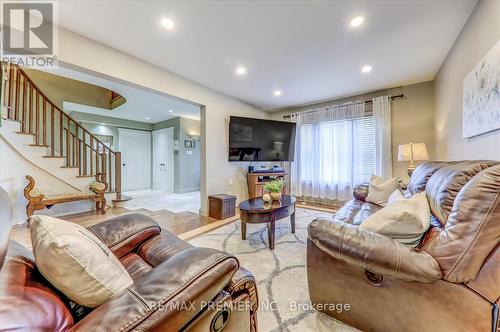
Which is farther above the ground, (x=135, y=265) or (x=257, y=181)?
(x=257, y=181)

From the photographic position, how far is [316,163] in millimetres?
4473

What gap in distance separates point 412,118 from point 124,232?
4454 millimetres

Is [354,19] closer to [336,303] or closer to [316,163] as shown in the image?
[336,303]

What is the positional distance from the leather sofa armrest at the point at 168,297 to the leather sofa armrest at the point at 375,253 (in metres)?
0.63

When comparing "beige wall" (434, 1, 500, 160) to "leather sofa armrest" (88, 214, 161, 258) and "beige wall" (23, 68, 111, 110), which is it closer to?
"leather sofa armrest" (88, 214, 161, 258)

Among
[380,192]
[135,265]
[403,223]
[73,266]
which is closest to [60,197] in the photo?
[135,265]

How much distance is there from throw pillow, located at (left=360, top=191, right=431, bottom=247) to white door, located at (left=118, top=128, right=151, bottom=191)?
717 centimetres

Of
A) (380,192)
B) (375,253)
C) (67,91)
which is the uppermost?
(67,91)

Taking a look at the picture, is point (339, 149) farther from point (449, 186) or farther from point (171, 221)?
point (171, 221)

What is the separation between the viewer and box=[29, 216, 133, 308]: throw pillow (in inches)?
24.9

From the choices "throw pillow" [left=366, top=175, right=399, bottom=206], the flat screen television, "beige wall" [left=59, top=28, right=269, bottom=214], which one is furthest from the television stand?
"throw pillow" [left=366, top=175, right=399, bottom=206]

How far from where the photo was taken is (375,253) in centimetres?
98

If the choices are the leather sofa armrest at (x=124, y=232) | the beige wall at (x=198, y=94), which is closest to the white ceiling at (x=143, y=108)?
the beige wall at (x=198, y=94)

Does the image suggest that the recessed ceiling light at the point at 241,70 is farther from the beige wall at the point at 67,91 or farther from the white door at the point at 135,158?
the white door at the point at 135,158
